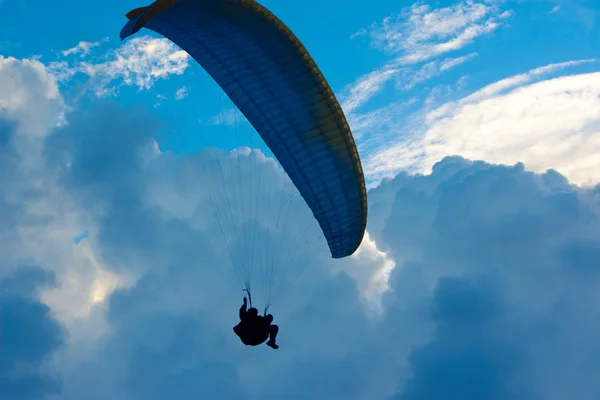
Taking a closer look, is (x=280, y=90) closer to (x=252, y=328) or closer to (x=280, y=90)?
(x=280, y=90)

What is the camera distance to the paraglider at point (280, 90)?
24.4 meters

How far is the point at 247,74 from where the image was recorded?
85.6 feet

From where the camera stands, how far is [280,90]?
1024 inches

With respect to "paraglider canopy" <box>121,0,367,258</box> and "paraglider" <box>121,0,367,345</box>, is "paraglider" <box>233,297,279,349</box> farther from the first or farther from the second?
"paraglider canopy" <box>121,0,367,258</box>

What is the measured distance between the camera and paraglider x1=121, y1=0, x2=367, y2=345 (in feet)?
80.1

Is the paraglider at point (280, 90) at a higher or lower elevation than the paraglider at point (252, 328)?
higher

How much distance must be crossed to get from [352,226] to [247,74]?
861 centimetres

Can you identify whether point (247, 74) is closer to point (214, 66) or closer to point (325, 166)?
point (214, 66)

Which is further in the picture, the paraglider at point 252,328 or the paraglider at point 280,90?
the paraglider at point 252,328

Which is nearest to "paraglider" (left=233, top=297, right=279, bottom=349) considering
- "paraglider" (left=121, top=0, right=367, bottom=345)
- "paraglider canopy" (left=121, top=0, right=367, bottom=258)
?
"paraglider" (left=121, top=0, right=367, bottom=345)

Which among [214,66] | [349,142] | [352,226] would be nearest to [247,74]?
[214,66]

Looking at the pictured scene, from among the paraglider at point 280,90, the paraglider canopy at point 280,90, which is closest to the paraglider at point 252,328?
the paraglider at point 280,90

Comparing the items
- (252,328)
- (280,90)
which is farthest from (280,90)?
(252,328)

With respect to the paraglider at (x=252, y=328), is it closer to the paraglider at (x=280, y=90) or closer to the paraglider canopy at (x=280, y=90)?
the paraglider at (x=280, y=90)
